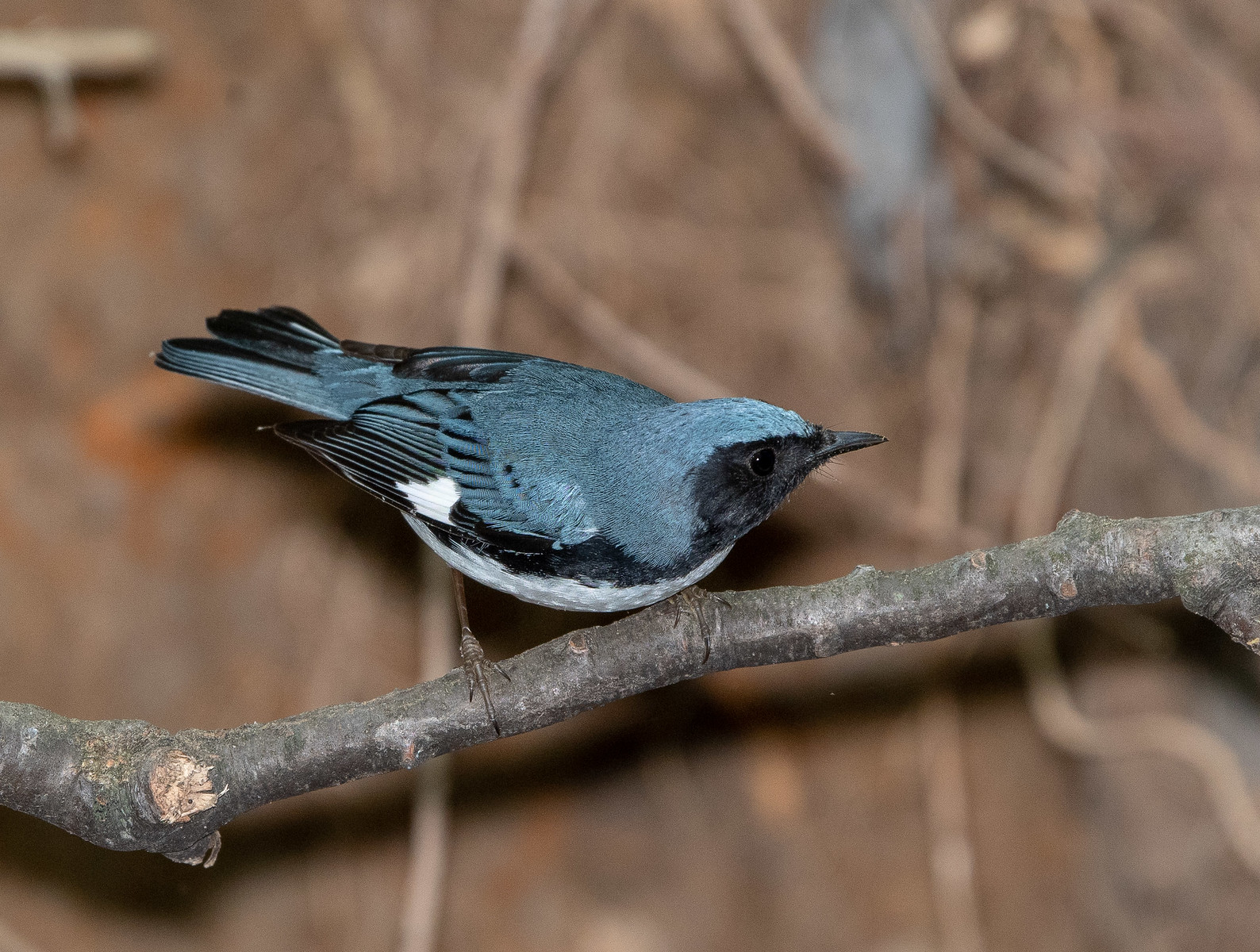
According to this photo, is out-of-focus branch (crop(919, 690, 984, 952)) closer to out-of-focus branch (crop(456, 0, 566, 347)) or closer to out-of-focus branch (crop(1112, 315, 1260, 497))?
out-of-focus branch (crop(1112, 315, 1260, 497))

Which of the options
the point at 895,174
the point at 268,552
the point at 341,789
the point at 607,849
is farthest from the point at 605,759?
the point at 895,174

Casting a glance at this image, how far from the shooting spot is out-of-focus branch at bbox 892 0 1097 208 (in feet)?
17.6

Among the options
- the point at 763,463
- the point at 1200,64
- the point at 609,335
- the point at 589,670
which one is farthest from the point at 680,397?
the point at 1200,64

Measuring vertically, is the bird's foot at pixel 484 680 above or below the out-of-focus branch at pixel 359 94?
below

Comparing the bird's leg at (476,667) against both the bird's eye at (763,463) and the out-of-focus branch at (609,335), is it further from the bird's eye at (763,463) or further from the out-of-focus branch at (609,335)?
the out-of-focus branch at (609,335)

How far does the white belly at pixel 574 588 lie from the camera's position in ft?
10.2

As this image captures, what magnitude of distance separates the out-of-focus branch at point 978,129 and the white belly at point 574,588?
310cm

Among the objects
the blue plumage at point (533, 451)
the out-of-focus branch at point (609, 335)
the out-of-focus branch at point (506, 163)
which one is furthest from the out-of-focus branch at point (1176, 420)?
the out-of-focus branch at point (506, 163)

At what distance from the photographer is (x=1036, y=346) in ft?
17.9

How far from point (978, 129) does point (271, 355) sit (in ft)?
11.4

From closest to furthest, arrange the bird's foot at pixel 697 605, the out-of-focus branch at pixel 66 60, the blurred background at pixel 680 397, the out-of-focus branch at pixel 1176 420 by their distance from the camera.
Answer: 1. the bird's foot at pixel 697 605
2. the out-of-focus branch at pixel 66 60
3. the blurred background at pixel 680 397
4. the out-of-focus branch at pixel 1176 420

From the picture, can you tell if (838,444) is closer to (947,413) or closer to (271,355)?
(271,355)

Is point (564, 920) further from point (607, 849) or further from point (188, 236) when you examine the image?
point (188, 236)

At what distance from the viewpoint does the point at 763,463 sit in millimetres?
3156
